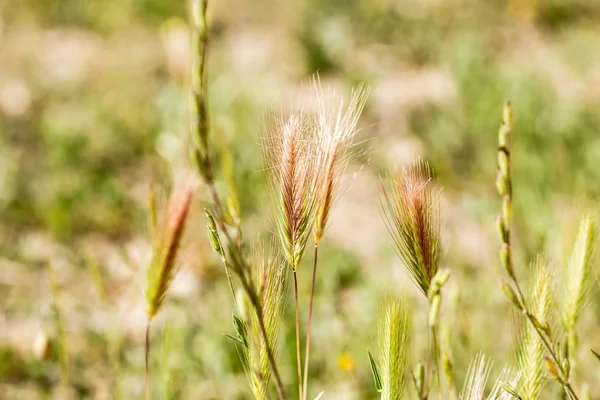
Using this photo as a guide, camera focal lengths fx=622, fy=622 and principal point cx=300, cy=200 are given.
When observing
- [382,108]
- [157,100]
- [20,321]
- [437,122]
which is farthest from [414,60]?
[20,321]

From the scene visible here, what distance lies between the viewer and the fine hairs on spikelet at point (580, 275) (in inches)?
39.6

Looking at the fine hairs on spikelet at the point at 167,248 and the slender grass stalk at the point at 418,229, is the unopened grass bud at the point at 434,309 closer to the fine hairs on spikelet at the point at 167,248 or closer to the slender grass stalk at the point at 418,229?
the slender grass stalk at the point at 418,229

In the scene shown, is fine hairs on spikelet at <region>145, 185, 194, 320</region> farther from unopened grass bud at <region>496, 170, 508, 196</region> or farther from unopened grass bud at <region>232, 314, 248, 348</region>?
unopened grass bud at <region>496, 170, 508, 196</region>

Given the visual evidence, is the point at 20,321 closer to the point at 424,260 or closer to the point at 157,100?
the point at 157,100

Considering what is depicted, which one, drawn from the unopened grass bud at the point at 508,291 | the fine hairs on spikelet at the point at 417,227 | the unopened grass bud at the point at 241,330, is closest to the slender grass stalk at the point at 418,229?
the fine hairs on spikelet at the point at 417,227

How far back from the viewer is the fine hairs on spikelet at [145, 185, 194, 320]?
2.71 ft

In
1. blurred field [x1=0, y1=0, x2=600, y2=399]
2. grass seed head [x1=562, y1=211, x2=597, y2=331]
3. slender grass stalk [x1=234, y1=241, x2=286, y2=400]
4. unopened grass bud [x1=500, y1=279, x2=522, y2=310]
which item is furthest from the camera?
blurred field [x1=0, y1=0, x2=600, y2=399]

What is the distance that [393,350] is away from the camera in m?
0.92

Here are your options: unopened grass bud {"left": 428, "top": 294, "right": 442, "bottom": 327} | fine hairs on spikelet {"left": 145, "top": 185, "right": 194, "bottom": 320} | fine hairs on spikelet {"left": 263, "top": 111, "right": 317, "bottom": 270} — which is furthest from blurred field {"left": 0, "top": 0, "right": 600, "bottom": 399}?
unopened grass bud {"left": 428, "top": 294, "right": 442, "bottom": 327}

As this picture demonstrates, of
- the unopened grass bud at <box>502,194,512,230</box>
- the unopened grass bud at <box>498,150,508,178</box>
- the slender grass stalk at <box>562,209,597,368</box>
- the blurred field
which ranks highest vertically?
the unopened grass bud at <box>498,150,508,178</box>

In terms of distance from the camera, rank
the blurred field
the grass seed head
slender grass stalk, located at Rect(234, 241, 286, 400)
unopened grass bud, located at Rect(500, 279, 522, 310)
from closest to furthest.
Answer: unopened grass bud, located at Rect(500, 279, 522, 310), slender grass stalk, located at Rect(234, 241, 286, 400), the grass seed head, the blurred field

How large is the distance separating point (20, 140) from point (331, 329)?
7.37 feet

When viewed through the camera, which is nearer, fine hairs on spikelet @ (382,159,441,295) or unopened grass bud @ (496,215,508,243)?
unopened grass bud @ (496,215,508,243)

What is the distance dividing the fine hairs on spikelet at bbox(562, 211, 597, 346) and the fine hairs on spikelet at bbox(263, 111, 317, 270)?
17.7 inches
